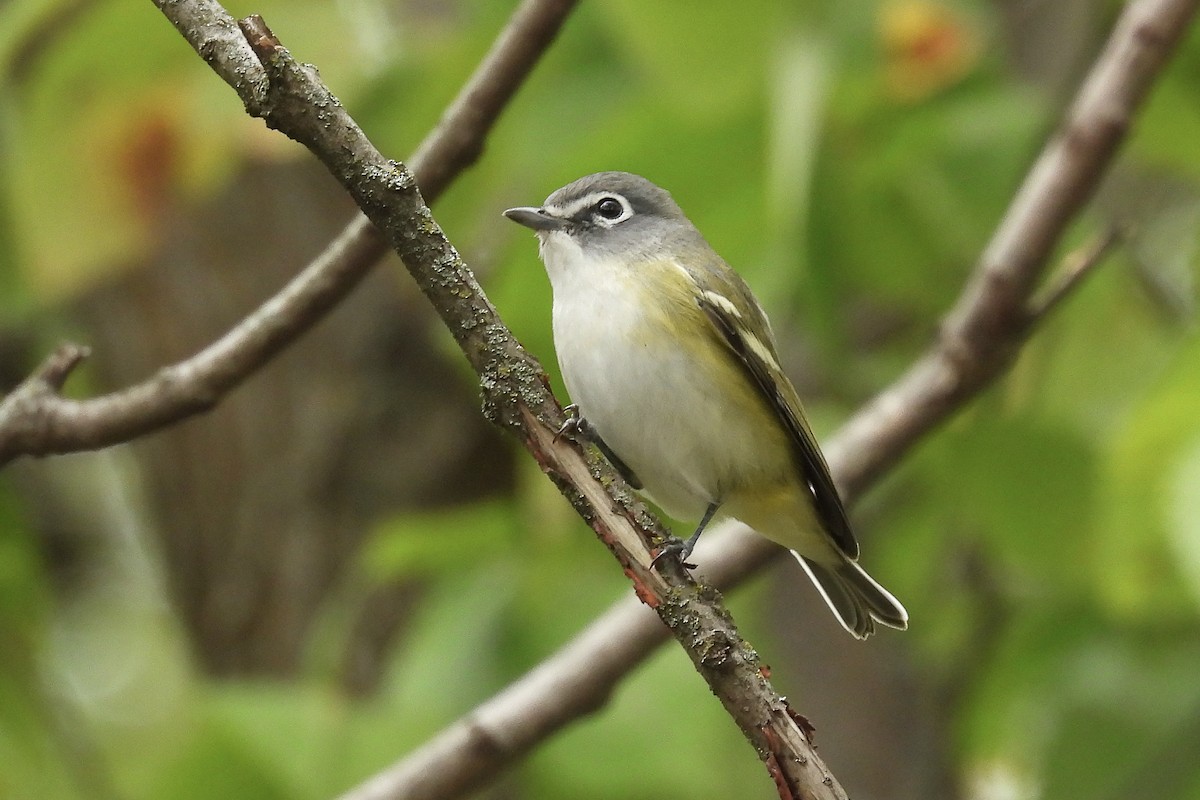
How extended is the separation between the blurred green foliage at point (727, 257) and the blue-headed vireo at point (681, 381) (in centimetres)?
16

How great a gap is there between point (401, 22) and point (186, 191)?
1791 millimetres

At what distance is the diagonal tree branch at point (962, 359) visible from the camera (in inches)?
127

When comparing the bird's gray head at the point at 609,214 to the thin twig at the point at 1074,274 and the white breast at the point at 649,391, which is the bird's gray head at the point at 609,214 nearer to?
the white breast at the point at 649,391

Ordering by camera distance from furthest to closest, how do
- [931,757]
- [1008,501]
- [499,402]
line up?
[931,757], [1008,501], [499,402]

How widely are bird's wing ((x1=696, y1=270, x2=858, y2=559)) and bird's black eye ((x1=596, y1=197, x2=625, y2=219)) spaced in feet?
1.25

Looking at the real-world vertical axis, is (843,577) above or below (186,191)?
below

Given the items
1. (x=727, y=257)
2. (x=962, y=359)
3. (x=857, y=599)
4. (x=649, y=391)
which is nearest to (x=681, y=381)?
(x=649, y=391)

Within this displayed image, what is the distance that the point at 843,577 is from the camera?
160 inches

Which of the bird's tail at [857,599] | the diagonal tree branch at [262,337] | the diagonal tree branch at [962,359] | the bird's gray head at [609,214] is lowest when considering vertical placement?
the bird's tail at [857,599]

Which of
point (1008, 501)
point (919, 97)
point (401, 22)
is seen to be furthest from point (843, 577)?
point (401, 22)

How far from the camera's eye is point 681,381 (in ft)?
11.9

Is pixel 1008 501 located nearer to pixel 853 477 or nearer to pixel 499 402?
pixel 853 477

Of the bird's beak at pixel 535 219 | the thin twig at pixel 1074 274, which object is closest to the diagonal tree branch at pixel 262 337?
the bird's beak at pixel 535 219

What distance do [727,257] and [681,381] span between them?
415mm
